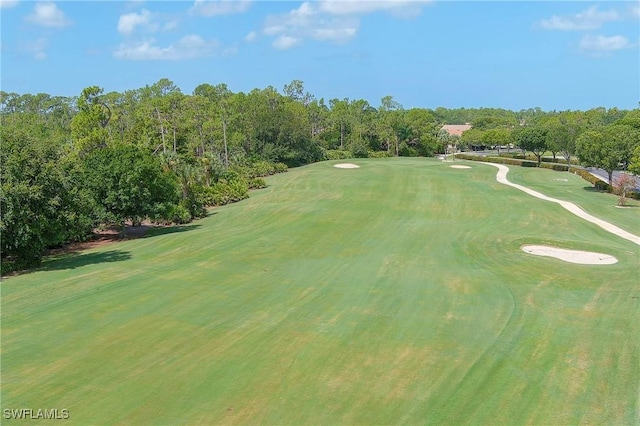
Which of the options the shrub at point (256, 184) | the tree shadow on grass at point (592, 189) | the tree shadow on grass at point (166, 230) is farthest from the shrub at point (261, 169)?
the tree shadow on grass at point (592, 189)

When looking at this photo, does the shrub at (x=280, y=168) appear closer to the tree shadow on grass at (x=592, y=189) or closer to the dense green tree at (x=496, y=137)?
the tree shadow on grass at (x=592, y=189)

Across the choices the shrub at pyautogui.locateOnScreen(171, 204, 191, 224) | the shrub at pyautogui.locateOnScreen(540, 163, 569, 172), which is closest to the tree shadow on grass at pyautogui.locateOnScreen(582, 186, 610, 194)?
the shrub at pyautogui.locateOnScreen(540, 163, 569, 172)

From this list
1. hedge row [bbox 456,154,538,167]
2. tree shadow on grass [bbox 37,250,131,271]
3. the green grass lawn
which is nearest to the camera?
the green grass lawn

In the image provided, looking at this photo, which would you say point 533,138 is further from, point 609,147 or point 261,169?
point 261,169

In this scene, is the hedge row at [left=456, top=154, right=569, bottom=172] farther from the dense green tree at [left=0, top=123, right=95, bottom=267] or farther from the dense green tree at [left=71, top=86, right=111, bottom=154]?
the dense green tree at [left=0, top=123, right=95, bottom=267]

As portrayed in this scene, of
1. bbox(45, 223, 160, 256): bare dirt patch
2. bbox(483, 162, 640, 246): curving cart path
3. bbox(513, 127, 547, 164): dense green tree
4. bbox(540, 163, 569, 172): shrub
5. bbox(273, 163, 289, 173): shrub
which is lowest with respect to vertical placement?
bbox(45, 223, 160, 256): bare dirt patch

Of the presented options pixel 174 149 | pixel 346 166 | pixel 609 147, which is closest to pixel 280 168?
pixel 346 166

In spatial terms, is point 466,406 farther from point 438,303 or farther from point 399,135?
point 399,135
